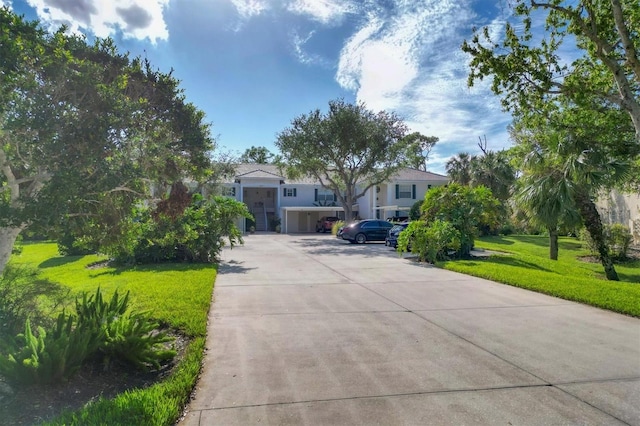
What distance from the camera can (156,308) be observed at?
7.35 m

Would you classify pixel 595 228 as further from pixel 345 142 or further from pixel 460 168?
pixel 460 168

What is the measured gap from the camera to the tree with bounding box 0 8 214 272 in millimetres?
4387

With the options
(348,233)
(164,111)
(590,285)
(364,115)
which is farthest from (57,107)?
(364,115)

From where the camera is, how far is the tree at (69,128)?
439 cm

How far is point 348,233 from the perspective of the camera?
27.2 m

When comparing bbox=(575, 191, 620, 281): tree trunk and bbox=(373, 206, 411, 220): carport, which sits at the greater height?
bbox=(373, 206, 411, 220): carport

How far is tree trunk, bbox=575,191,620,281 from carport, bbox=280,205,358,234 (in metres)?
29.1

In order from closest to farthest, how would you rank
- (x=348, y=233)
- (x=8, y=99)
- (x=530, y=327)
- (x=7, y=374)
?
1. (x=7, y=374)
2. (x=8, y=99)
3. (x=530, y=327)
4. (x=348, y=233)

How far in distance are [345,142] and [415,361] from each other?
2388cm

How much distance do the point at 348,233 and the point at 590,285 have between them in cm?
1808

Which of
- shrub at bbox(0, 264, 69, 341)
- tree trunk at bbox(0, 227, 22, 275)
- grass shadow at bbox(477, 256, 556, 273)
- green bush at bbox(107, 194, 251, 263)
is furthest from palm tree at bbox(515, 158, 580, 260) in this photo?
tree trunk at bbox(0, 227, 22, 275)

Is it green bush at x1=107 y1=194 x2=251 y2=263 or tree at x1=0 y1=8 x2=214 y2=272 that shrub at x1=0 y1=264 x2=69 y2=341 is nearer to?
tree at x1=0 y1=8 x2=214 y2=272

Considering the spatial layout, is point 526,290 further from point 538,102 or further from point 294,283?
point 294,283

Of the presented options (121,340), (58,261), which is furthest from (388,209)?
(121,340)
